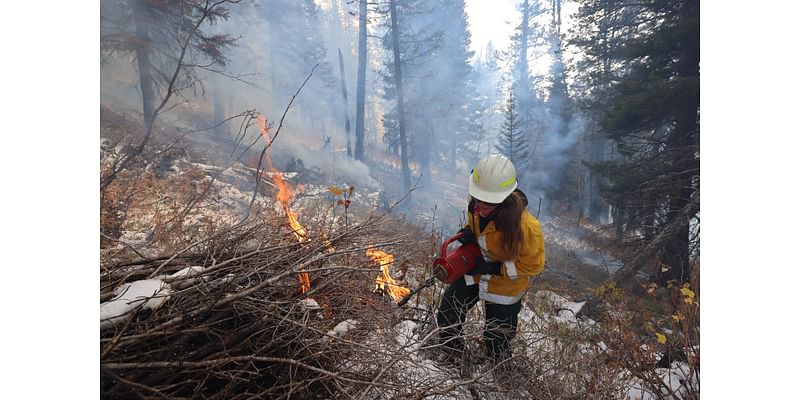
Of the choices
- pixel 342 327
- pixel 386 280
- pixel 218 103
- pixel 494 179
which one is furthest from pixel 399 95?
pixel 342 327

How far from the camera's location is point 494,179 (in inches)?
118

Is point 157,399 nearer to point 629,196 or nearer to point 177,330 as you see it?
point 177,330

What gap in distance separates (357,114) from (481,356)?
11.5m

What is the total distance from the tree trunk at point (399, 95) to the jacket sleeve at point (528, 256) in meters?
10.3

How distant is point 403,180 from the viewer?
44.9ft

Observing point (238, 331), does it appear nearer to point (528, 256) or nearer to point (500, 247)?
point (500, 247)

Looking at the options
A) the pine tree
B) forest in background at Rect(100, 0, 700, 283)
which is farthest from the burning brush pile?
the pine tree

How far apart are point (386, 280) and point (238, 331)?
5.55ft

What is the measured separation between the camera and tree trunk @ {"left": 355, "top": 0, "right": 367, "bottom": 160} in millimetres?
12094

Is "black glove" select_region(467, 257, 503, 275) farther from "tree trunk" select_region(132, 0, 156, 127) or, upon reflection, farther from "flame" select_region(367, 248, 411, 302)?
"tree trunk" select_region(132, 0, 156, 127)

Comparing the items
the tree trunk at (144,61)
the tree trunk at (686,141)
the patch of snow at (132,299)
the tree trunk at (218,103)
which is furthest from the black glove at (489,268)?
the tree trunk at (218,103)

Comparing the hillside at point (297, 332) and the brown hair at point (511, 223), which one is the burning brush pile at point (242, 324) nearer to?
the hillside at point (297, 332)

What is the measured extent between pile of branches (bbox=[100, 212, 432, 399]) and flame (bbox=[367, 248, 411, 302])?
43cm
